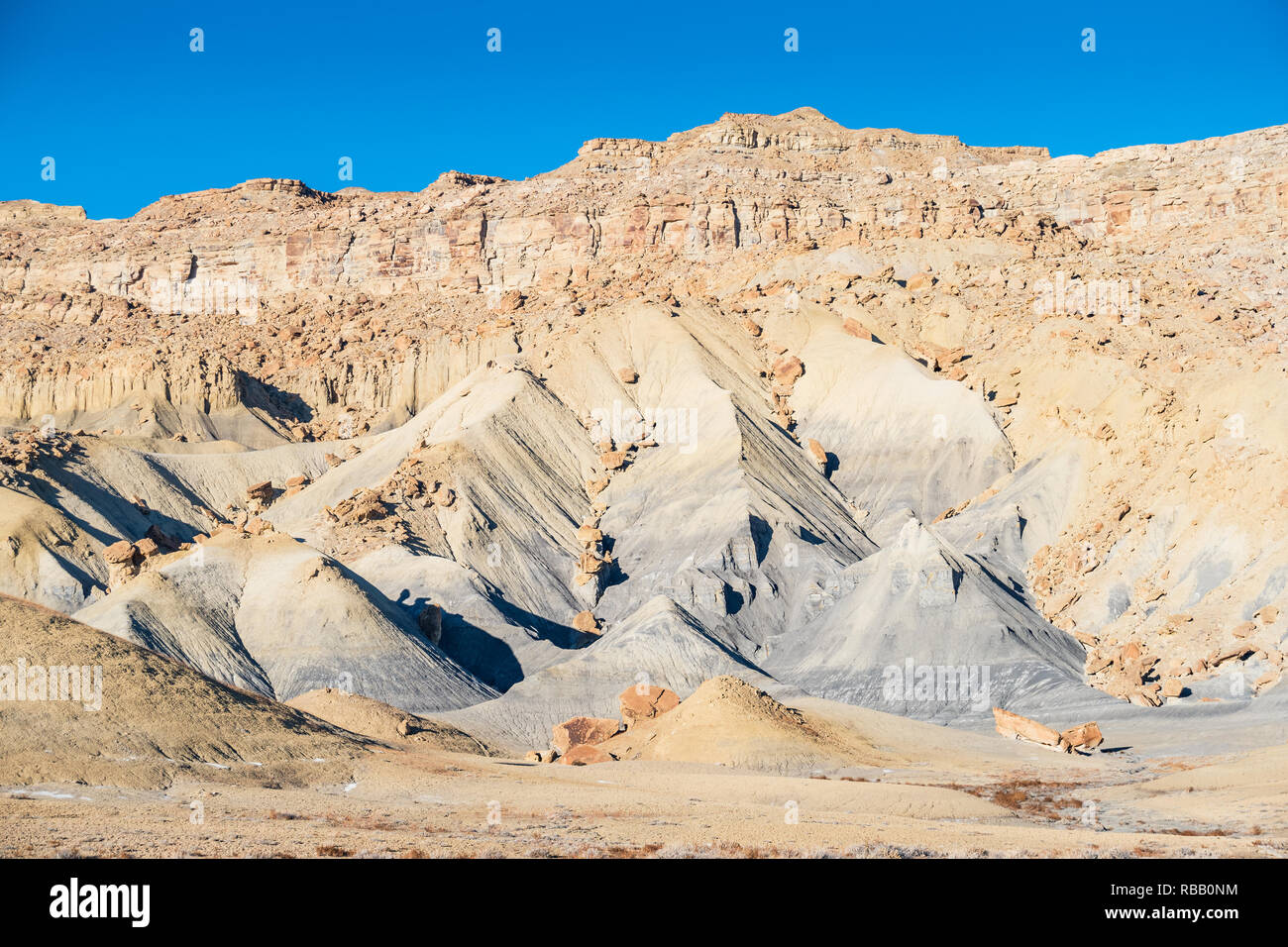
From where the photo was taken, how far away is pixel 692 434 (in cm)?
8181

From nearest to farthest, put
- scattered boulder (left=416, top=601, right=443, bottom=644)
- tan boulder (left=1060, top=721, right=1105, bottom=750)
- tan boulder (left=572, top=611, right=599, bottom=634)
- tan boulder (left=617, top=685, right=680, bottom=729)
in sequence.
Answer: tan boulder (left=1060, top=721, right=1105, bottom=750) < tan boulder (left=617, top=685, right=680, bottom=729) < scattered boulder (left=416, top=601, right=443, bottom=644) < tan boulder (left=572, top=611, right=599, bottom=634)

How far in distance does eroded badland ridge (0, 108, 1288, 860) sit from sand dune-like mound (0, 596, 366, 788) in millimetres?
10270

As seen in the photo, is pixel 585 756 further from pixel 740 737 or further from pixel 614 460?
pixel 614 460

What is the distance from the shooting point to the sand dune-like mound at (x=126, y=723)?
3159cm

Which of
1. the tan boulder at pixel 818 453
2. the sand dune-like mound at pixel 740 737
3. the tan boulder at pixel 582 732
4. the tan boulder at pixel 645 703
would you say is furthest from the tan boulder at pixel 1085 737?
the tan boulder at pixel 818 453

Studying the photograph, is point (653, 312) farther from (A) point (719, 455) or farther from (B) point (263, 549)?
(B) point (263, 549)

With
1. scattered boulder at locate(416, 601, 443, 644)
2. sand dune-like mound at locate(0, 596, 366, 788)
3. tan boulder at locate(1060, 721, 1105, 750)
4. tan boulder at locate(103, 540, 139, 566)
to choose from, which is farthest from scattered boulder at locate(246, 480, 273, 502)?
tan boulder at locate(1060, 721, 1105, 750)

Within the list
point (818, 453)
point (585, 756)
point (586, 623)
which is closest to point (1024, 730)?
point (585, 756)

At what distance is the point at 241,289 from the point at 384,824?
103m

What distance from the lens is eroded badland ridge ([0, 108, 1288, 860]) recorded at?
57.4 metres

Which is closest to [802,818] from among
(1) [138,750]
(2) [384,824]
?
(2) [384,824]

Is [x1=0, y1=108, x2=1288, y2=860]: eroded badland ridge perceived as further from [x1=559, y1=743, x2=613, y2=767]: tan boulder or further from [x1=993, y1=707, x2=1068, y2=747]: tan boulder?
[x1=559, y1=743, x2=613, y2=767]: tan boulder

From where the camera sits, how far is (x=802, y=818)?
30.9 metres

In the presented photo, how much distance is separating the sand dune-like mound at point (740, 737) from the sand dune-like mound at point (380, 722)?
4894 millimetres
